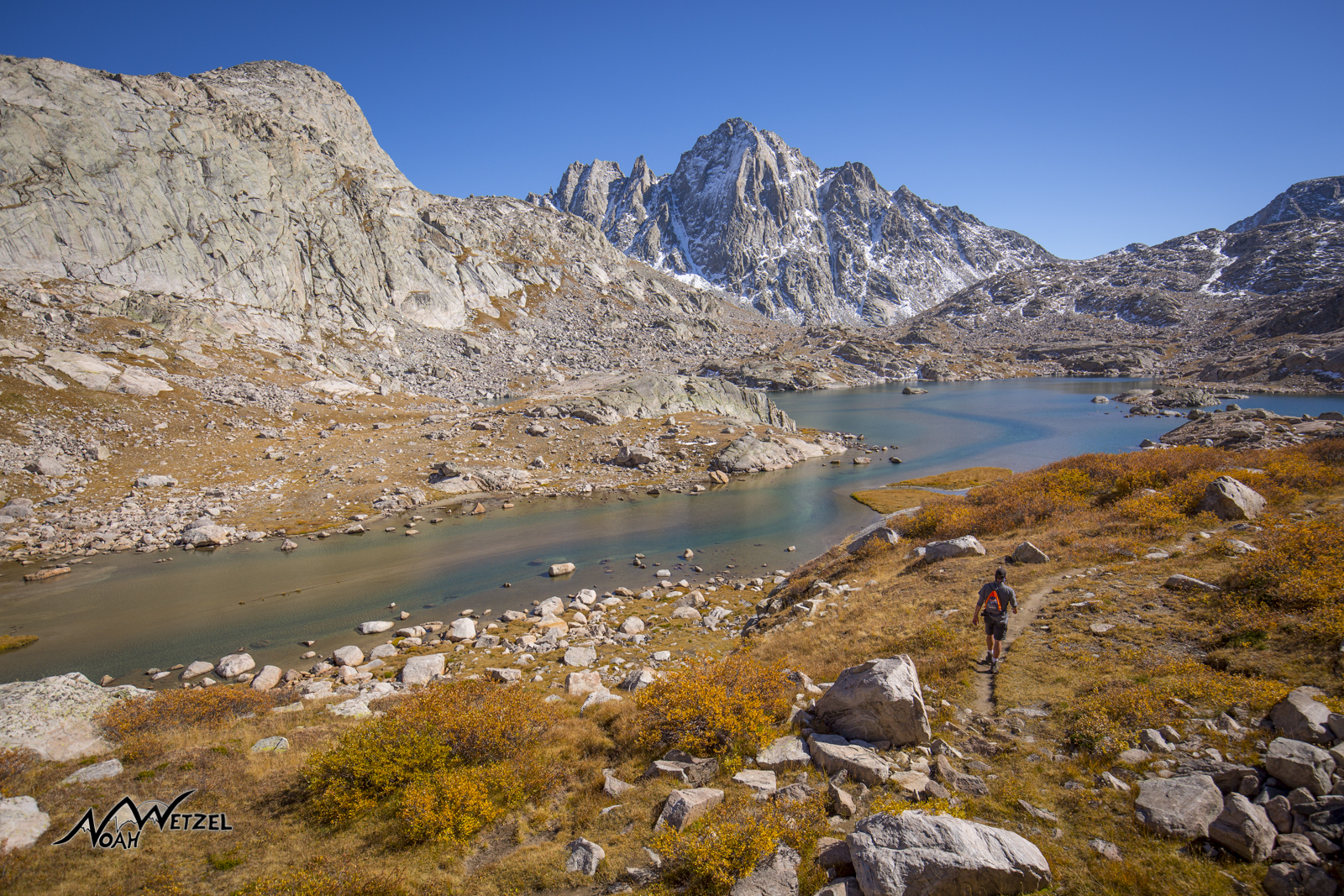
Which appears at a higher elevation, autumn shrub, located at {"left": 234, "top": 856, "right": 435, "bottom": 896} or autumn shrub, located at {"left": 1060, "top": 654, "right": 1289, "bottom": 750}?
autumn shrub, located at {"left": 1060, "top": 654, "right": 1289, "bottom": 750}

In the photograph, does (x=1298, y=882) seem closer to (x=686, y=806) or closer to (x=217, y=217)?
(x=686, y=806)

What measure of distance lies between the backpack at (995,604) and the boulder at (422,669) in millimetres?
19140

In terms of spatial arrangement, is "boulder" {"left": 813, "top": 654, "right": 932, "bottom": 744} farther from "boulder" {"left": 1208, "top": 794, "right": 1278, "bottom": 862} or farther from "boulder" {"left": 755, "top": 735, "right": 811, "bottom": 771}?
"boulder" {"left": 1208, "top": 794, "right": 1278, "bottom": 862}

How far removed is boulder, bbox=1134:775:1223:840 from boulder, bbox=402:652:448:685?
2036 centimetres

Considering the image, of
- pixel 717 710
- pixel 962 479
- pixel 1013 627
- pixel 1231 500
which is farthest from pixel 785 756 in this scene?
pixel 962 479

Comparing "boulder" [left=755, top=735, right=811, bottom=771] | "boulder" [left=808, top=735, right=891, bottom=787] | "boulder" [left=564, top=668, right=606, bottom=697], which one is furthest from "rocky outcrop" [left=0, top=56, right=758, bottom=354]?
"boulder" [left=808, top=735, right=891, bottom=787]

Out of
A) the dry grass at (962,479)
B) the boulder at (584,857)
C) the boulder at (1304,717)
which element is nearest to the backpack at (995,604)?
the boulder at (1304,717)

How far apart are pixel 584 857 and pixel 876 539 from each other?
78.7 feet

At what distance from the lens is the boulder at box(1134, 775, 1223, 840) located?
7.32 metres

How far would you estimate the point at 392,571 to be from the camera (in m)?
33.2

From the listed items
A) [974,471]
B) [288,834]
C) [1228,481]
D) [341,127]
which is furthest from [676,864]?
[341,127]

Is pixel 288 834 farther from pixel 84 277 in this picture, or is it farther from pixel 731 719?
pixel 84 277

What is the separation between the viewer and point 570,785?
439 inches

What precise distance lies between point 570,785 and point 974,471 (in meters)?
58.7
